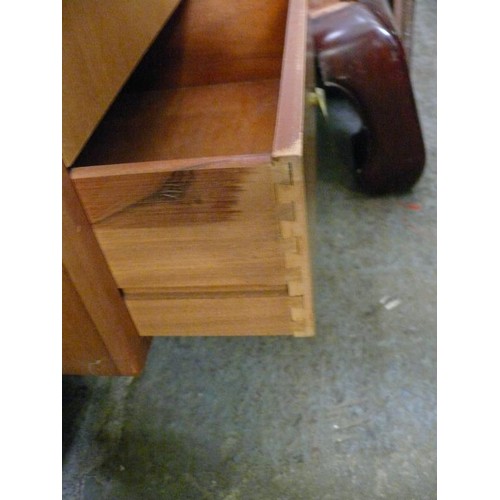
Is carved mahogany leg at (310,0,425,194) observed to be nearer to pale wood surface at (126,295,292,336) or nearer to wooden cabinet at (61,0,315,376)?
wooden cabinet at (61,0,315,376)

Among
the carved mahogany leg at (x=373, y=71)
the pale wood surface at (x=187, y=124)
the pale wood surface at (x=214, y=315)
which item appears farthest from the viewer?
the carved mahogany leg at (x=373, y=71)

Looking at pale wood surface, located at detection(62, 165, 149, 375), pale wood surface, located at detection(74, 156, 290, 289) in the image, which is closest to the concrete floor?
pale wood surface, located at detection(62, 165, 149, 375)

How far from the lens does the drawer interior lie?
0.63 metres

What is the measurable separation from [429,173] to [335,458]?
2.31 ft

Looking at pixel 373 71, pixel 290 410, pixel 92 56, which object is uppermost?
pixel 92 56

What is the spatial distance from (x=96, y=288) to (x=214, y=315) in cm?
12

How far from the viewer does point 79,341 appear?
1.53 ft

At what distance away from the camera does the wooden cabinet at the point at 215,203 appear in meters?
0.37

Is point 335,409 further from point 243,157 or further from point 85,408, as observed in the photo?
point 243,157

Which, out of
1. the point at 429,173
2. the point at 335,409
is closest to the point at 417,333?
the point at 335,409

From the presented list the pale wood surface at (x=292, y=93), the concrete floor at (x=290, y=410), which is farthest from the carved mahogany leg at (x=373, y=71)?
the pale wood surface at (x=292, y=93)

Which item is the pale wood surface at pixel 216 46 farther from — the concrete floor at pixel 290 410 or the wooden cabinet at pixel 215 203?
the concrete floor at pixel 290 410

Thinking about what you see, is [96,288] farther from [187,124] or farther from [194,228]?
[187,124]

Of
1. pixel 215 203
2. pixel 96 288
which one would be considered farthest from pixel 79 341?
pixel 215 203
